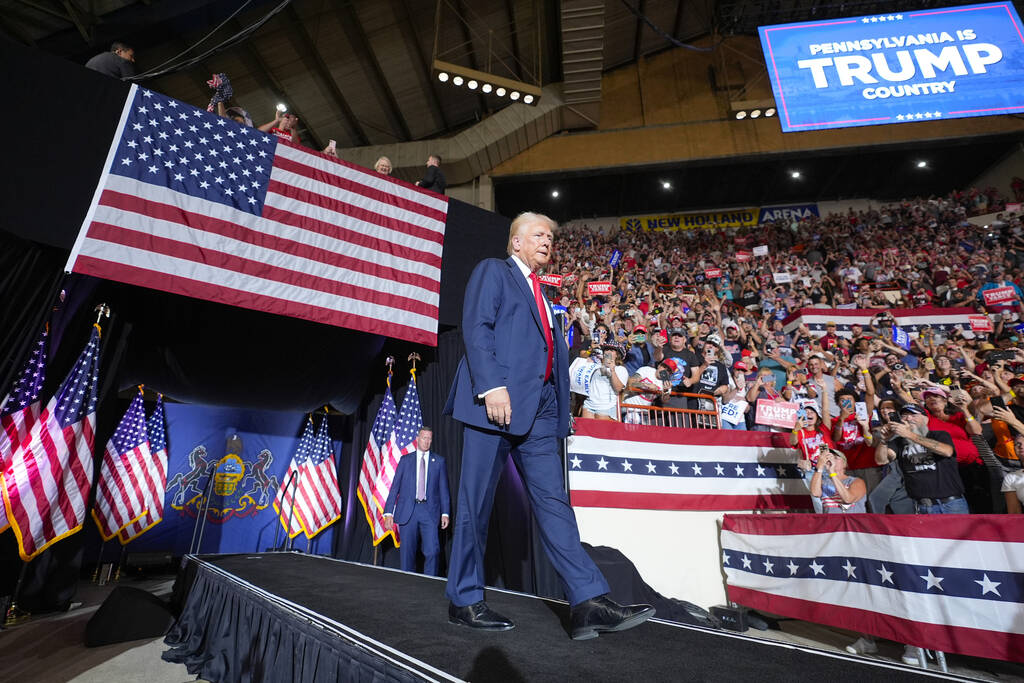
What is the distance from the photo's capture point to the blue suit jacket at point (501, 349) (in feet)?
5.65

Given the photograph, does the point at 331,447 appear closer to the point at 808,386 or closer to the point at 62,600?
the point at 62,600

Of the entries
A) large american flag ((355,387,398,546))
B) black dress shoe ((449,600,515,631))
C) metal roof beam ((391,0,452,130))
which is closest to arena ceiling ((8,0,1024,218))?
metal roof beam ((391,0,452,130))

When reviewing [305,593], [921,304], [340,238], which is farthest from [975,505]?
[921,304]

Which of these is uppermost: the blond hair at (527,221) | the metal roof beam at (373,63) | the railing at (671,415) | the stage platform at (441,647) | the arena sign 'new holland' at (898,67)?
the metal roof beam at (373,63)

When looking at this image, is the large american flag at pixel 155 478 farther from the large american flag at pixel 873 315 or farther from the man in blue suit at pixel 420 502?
the large american flag at pixel 873 315

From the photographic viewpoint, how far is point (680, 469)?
5211 millimetres

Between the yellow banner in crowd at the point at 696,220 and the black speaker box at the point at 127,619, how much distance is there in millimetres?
16198

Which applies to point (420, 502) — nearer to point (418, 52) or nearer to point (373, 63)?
point (373, 63)

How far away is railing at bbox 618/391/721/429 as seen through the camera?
18.2ft

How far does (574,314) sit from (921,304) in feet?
26.3

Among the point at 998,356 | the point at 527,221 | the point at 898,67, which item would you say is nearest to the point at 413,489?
the point at 527,221

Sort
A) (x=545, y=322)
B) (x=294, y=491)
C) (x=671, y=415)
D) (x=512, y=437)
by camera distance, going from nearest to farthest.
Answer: (x=512, y=437) < (x=545, y=322) < (x=671, y=415) < (x=294, y=491)

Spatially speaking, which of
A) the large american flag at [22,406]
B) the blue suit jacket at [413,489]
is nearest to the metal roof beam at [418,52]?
the large american flag at [22,406]

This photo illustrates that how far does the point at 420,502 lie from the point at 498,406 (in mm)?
3591
